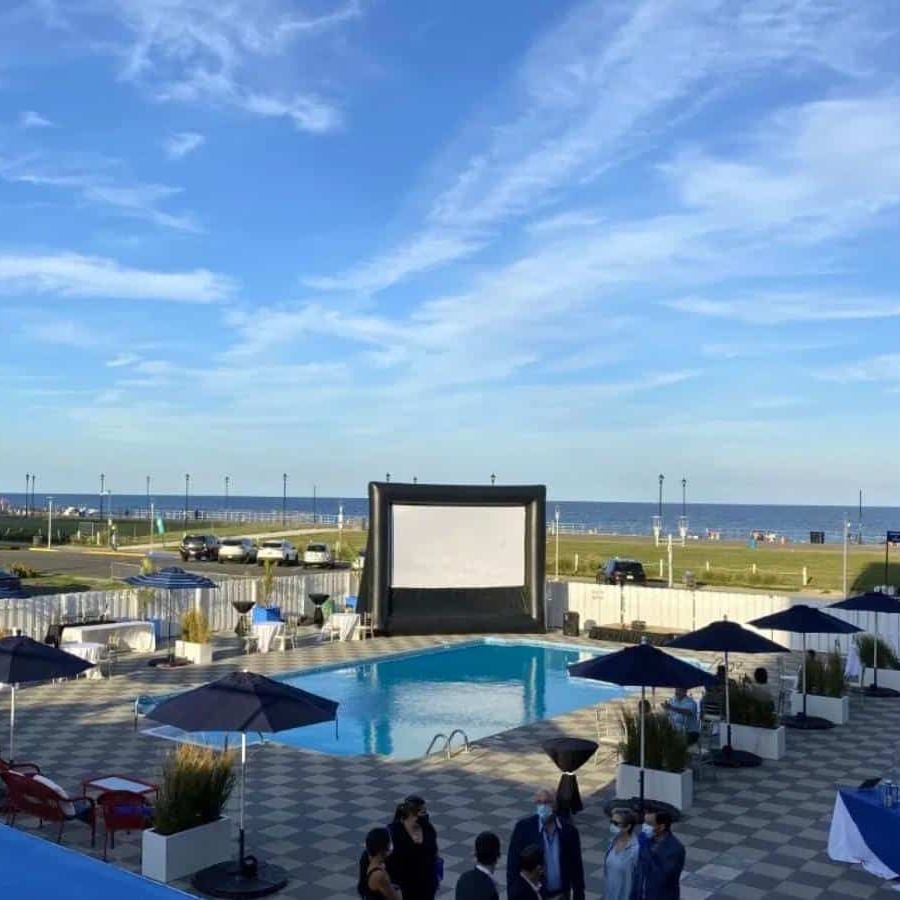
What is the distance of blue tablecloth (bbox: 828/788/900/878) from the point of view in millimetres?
6367

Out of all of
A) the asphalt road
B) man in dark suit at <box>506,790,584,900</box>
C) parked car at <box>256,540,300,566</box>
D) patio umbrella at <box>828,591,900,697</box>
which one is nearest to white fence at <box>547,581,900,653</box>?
patio umbrella at <box>828,591,900,697</box>

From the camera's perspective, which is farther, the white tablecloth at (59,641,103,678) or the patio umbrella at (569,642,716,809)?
the white tablecloth at (59,641,103,678)

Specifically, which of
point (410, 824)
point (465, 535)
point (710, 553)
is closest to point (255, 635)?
point (465, 535)

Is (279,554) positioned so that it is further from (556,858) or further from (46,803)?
(556,858)

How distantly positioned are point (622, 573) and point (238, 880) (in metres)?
26.5

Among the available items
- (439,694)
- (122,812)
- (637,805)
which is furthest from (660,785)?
(439,694)

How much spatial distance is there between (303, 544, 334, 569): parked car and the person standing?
3529cm

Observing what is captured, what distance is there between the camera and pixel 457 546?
1040 inches

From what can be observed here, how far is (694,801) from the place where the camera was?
11.3m

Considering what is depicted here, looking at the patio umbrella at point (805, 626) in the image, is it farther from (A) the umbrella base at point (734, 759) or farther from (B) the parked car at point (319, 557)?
(B) the parked car at point (319, 557)

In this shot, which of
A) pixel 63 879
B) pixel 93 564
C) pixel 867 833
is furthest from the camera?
pixel 93 564

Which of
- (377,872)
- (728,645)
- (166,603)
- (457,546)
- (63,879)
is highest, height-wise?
(457,546)

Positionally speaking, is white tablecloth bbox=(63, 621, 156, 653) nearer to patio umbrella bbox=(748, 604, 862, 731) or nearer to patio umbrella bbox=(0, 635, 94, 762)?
patio umbrella bbox=(0, 635, 94, 762)

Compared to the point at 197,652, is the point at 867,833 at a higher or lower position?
higher
